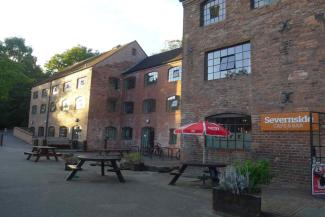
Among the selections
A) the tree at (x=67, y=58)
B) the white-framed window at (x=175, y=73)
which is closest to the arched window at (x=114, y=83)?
the white-framed window at (x=175, y=73)

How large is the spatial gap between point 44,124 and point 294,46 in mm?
34603

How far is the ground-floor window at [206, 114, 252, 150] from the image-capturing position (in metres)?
10.6

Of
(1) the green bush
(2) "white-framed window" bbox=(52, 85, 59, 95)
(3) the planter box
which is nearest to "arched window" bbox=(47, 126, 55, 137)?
(2) "white-framed window" bbox=(52, 85, 59, 95)

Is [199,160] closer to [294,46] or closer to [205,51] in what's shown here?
[205,51]

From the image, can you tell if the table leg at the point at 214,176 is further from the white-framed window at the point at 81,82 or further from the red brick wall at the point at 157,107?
the white-framed window at the point at 81,82

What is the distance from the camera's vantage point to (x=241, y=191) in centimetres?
563

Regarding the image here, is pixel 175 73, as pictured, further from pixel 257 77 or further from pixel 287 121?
pixel 287 121

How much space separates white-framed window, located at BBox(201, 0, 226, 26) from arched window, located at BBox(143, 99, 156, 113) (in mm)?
15125

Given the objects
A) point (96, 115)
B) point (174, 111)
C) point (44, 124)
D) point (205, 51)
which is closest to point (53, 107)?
point (44, 124)

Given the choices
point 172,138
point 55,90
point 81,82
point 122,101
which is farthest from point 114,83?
point 172,138

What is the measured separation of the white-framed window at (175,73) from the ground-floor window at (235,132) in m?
13.3

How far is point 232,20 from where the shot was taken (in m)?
11.4

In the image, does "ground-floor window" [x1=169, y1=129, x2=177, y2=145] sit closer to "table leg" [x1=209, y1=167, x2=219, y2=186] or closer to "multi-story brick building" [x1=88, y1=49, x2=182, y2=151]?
"multi-story brick building" [x1=88, y1=49, x2=182, y2=151]

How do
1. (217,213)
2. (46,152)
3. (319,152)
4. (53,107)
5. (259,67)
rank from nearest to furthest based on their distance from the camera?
(217,213), (319,152), (259,67), (46,152), (53,107)
